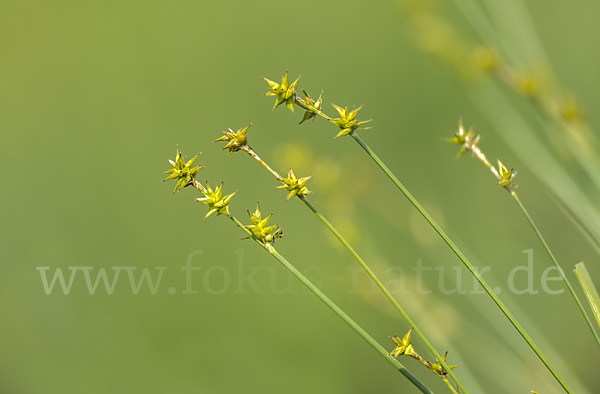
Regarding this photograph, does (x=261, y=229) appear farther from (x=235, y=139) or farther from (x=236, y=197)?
(x=236, y=197)

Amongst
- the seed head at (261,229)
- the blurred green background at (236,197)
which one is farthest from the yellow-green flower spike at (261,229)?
the blurred green background at (236,197)

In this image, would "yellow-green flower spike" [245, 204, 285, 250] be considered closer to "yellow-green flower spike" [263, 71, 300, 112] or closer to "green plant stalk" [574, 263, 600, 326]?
"yellow-green flower spike" [263, 71, 300, 112]

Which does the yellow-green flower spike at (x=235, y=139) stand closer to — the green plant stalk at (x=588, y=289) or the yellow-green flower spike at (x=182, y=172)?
the yellow-green flower spike at (x=182, y=172)

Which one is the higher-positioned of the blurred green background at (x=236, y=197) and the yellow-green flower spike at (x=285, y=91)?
the blurred green background at (x=236, y=197)

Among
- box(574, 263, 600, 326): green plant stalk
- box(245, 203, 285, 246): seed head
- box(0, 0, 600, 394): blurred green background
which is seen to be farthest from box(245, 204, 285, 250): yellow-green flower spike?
box(0, 0, 600, 394): blurred green background

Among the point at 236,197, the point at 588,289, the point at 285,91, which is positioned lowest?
the point at 588,289

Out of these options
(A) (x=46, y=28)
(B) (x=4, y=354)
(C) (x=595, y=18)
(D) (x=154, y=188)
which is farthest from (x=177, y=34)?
(C) (x=595, y=18)

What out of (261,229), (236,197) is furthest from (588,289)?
(236,197)

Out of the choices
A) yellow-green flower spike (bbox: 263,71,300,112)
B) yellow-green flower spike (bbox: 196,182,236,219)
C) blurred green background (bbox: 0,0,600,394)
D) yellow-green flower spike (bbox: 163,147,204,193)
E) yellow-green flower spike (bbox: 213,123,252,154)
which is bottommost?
yellow-green flower spike (bbox: 196,182,236,219)

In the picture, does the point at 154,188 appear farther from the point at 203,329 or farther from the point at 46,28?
the point at 46,28
